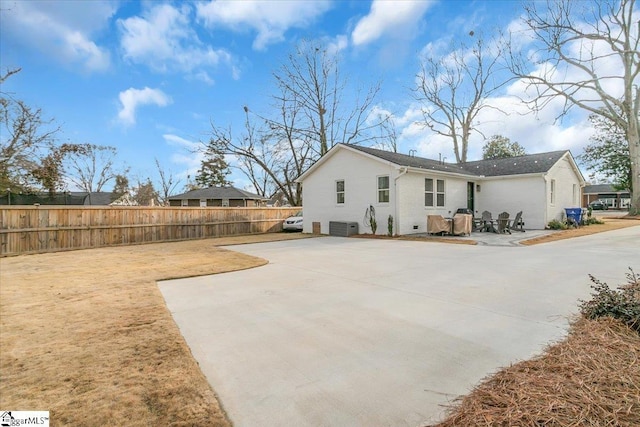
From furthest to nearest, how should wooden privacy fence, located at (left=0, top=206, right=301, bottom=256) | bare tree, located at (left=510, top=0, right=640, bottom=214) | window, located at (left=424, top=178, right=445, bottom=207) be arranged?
bare tree, located at (left=510, top=0, right=640, bottom=214), window, located at (left=424, top=178, right=445, bottom=207), wooden privacy fence, located at (left=0, top=206, right=301, bottom=256)

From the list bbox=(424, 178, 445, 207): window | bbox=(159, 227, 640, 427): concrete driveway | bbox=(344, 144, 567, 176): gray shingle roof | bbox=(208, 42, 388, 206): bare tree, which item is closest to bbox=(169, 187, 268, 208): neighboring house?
bbox=(208, 42, 388, 206): bare tree

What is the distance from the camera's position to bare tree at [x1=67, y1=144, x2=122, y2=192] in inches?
1241

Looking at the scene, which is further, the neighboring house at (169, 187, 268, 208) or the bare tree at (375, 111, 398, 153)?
the neighboring house at (169, 187, 268, 208)

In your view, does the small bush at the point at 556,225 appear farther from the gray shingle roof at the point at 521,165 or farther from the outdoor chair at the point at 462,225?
the outdoor chair at the point at 462,225

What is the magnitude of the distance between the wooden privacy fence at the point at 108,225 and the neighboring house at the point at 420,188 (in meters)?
4.36

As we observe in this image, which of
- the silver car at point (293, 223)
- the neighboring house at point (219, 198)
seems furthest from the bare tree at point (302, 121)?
the silver car at point (293, 223)

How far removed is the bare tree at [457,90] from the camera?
2650cm

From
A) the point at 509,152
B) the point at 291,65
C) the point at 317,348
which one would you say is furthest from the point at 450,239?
the point at 509,152

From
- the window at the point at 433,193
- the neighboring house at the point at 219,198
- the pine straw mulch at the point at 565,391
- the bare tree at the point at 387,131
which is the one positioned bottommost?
the pine straw mulch at the point at 565,391

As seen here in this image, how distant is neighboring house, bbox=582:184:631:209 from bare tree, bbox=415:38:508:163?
3409cm

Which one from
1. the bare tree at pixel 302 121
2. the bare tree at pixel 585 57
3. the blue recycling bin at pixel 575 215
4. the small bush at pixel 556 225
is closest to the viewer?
the small bush at pixel 556 225

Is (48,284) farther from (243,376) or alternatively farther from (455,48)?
(455,48)

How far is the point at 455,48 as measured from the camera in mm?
26047

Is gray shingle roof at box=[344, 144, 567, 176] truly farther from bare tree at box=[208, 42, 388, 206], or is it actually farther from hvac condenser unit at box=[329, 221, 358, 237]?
bare tree at box=[208, 42, 388, 206]
